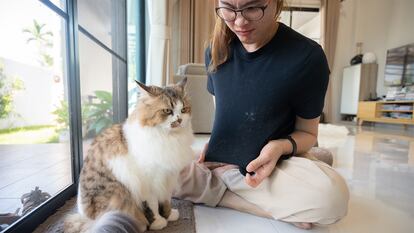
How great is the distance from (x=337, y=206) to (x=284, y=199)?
0.58 feet

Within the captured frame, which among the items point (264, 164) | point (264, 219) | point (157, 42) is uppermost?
point (157, 42)

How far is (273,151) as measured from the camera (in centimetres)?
88

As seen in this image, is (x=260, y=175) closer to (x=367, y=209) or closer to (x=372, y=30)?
(x=367, y=209)

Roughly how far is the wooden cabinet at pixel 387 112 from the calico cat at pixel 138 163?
4.85 metres

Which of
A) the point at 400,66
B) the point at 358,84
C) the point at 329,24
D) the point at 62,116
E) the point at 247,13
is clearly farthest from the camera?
the point at 329,24

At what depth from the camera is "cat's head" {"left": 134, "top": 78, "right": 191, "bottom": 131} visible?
2.71ft

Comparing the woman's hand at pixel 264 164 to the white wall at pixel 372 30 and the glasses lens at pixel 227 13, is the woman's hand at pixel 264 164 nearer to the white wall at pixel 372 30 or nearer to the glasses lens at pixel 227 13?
the glasses lens at pixel 227 13

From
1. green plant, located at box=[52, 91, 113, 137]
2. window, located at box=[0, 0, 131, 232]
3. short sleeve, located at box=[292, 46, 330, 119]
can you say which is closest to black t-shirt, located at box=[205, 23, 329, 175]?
short sleeve, located at box=[292, 46, 330, 119]

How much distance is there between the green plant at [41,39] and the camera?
3.19 ft

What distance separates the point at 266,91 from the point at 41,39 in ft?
3.23

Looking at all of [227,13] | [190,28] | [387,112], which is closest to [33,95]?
[227,13]

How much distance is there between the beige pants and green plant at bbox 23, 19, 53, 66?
94 centimetres

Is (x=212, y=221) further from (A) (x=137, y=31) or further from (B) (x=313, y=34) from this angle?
(B) (x=313, y=34)

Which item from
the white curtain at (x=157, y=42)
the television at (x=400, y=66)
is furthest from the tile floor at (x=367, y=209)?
the television at (x=400, y=66)
